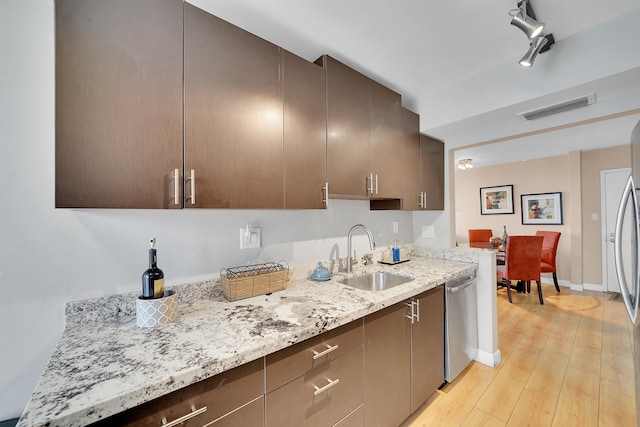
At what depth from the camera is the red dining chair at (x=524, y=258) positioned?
3.56 meters

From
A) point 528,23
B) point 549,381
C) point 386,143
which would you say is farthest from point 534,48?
point 549,381

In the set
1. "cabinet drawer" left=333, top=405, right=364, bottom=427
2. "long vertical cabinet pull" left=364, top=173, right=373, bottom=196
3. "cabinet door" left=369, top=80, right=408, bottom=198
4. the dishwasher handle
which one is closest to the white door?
the dishwasher handle

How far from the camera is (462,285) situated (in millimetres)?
1939

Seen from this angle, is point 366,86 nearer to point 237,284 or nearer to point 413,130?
point 413,130

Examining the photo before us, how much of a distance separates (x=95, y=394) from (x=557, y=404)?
2600 millimetres

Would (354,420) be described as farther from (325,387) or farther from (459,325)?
(459,325)

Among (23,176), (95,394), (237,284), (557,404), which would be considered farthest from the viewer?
(557,404)

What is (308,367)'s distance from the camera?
3.42ft

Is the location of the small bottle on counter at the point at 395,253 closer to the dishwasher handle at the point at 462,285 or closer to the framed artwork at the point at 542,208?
the dishwasher handle at the point at 462,285

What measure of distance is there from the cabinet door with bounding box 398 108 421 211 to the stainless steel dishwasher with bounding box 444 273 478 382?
0.72 metres

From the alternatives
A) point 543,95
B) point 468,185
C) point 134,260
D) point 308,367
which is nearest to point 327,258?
point 308,367

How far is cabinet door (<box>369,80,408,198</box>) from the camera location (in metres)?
1.85

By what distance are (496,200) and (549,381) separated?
4022 mm

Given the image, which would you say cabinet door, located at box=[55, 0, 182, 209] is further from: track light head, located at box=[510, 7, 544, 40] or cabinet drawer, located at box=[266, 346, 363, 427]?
track light head, located at box=[510, 7, 544, 40]
